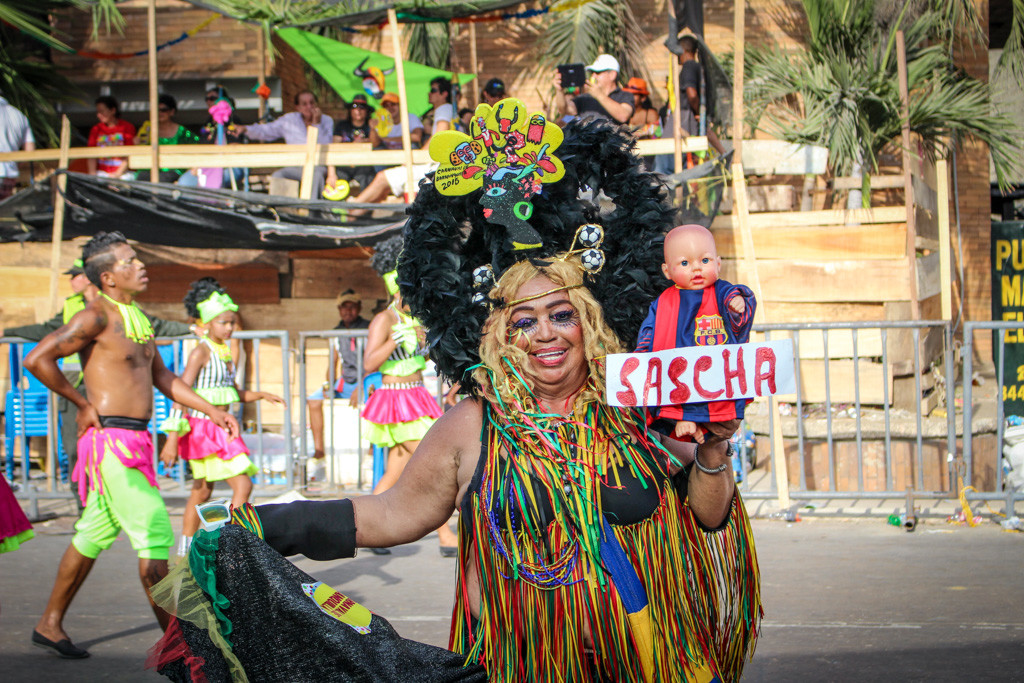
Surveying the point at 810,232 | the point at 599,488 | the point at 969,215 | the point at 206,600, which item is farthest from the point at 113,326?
the point at 969,215

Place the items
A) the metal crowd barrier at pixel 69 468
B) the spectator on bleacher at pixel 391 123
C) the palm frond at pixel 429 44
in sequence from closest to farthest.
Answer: the metal crowd barrier at pixel 69 468 → the spectator on bleacher at pixel 391 123 → the palm frond at pixel 429 44

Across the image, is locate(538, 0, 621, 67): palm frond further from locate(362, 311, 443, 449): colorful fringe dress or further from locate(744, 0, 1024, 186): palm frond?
locate(362, 311, 443, 449): colorful fringe dress

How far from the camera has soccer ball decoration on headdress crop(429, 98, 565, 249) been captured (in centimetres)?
276

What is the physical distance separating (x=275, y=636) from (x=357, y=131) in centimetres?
921

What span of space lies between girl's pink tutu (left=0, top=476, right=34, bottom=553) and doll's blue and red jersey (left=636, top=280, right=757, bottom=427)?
3078 mm

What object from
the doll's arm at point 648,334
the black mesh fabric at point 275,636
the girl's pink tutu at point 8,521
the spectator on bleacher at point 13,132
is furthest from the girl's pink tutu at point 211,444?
the spectator on bleacher at point 13,132

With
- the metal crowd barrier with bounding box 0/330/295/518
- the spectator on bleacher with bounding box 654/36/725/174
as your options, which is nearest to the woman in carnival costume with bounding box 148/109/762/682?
the metal crowd barrier with bounding box 0/330/295/518

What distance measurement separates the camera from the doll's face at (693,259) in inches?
93.2

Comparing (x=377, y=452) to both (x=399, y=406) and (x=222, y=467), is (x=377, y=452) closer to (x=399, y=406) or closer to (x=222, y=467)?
(x=399, y=406)

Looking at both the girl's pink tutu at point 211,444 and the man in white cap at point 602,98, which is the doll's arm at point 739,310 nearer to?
the girl's pink tutu at point 211,444

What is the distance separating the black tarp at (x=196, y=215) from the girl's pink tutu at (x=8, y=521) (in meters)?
4.38

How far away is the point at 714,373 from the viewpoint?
2.23 meters

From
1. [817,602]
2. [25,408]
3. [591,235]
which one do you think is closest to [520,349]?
[591,235]

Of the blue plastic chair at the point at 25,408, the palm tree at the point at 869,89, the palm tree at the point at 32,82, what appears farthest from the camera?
the palm tree at the point at 32,82
